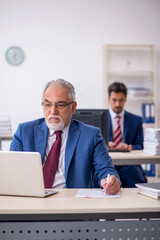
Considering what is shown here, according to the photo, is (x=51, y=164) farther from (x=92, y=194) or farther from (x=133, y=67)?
(x=133, y=67)

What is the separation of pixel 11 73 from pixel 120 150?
3008mm

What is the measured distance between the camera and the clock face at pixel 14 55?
5.63 m

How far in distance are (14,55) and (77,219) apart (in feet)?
15.2

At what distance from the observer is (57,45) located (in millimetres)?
5711

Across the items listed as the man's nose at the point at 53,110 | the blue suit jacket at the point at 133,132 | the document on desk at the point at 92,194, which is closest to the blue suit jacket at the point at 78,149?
the man's nose at the point at 53,110

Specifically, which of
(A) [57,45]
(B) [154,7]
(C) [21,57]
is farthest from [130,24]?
(C) [21,57]

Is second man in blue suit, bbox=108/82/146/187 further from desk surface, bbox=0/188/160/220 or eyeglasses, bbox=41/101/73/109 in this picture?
desk surface, bbox=0/188/160/220

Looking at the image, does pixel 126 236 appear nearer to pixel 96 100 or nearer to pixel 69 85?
pixel 69 85

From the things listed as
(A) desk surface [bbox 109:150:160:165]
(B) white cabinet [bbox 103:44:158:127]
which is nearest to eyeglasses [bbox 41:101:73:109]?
(A) desk surface [bbox 109:150:160:165]

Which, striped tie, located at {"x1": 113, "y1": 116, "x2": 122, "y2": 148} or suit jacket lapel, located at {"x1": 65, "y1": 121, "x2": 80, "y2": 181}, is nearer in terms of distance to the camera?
suit jacket lapel, located at {"x1": 65, "y1": 121, "x2": 80, "y2": 181}

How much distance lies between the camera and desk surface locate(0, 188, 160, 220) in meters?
1.39

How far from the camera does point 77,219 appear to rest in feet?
4.56

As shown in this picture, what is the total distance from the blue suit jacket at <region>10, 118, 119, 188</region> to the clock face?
147 inches

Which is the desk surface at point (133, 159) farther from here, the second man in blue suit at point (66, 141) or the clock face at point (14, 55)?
the clock face at point (14, 55)
